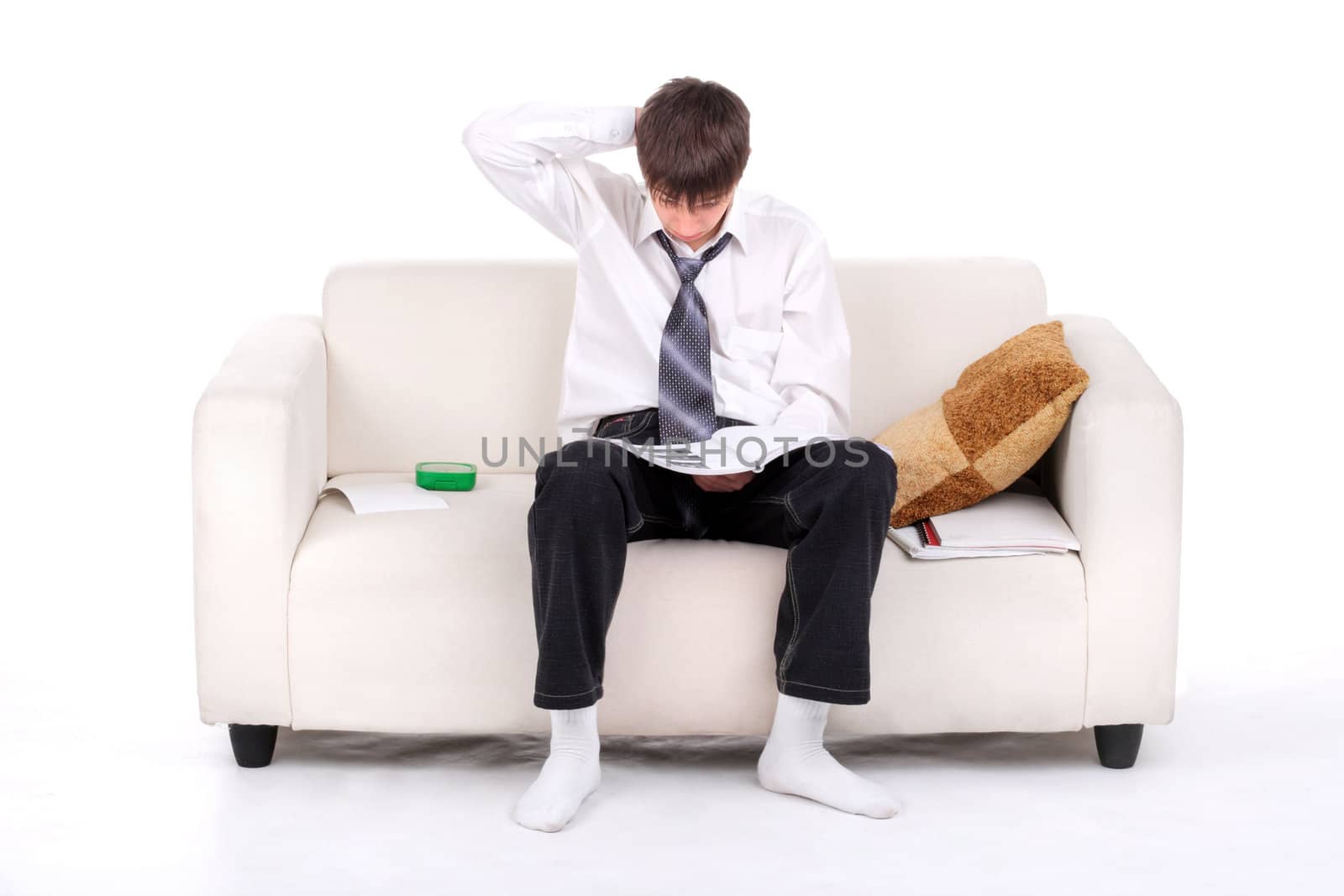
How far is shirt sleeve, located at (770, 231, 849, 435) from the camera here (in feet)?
8.48

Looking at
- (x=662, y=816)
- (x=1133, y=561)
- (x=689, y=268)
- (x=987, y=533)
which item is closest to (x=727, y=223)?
(x=689, y=268)

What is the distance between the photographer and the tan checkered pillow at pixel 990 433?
2.60 m

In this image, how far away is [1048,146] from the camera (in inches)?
154

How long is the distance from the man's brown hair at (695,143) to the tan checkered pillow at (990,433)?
0.57 metres

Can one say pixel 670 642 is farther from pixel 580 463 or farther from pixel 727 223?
pixel 727 223

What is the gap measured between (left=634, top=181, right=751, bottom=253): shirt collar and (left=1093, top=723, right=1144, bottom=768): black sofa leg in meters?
0.97

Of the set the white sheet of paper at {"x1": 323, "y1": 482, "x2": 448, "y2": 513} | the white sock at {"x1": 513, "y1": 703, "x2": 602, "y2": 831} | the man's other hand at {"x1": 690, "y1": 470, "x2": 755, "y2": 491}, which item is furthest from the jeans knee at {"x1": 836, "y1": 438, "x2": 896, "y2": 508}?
the white sheet of paper at {"x1": 323, "y1": 482, "x2": 448, "y2": 513}

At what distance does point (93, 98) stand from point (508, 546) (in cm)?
206

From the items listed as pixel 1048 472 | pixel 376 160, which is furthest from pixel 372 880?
pixel 376 160

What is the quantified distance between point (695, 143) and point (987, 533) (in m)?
0.76

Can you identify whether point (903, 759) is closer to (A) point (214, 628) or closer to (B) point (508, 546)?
(B) point (508, 546)

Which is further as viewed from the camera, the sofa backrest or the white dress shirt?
the sofa backrest

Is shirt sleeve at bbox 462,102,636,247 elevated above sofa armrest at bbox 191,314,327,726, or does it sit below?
above

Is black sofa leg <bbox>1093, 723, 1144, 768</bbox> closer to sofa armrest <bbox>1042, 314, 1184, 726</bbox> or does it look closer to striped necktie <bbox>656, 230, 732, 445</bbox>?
sofa armrest <bbox>1042, 314, 1184, 726</bbox>
